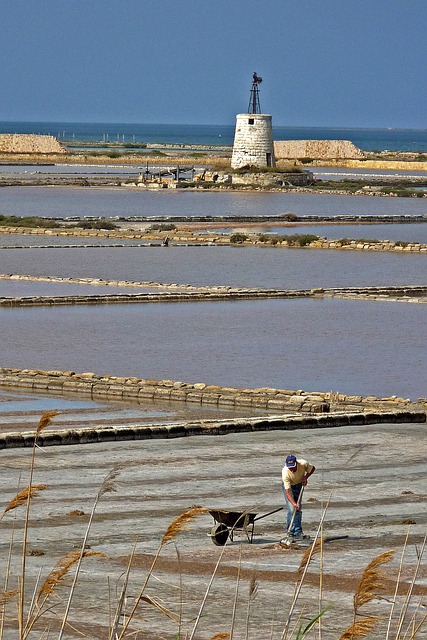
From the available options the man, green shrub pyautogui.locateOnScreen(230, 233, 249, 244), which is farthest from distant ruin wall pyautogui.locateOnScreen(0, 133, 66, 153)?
the man

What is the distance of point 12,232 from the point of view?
2432 inches

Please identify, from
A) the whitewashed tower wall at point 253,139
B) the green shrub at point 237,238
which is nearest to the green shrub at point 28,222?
the green shrub at point 237,238

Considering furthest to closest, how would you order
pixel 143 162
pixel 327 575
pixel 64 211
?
pixel 143 162 < pixel 64 211 < pixel 327 575

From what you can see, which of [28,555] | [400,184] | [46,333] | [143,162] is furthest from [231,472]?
[143,162]

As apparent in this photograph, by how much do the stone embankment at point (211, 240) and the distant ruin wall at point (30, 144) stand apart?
4340 inches

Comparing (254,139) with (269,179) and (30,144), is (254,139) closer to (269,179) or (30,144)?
(269,179)

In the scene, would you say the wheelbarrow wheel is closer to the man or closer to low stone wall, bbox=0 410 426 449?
the man

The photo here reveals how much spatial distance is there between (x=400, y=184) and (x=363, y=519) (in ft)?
320

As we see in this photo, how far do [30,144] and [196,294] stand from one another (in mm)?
139250

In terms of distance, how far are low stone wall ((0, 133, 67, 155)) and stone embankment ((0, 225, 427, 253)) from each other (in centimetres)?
10919

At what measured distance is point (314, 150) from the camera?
555ft

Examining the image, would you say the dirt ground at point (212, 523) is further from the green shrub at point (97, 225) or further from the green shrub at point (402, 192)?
the green shrub at point (402, 192)

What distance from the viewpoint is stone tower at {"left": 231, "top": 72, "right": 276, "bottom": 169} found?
109062mm

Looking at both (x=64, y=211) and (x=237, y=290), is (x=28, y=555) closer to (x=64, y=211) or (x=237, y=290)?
(x=237, y=290)
